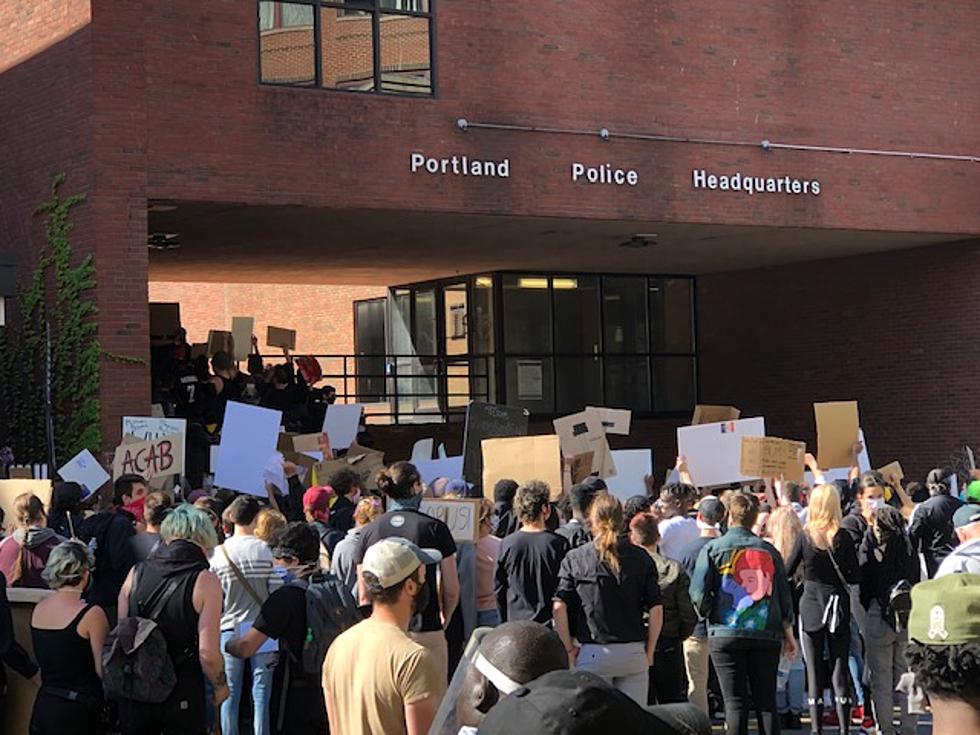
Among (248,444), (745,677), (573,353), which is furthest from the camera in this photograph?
(573,353)

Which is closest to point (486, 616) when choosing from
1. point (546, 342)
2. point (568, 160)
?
point (568, 160)

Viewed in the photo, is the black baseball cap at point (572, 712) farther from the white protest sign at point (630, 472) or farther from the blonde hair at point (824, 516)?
the white protest sign at point (630, 472)

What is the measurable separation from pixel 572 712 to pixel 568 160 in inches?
695

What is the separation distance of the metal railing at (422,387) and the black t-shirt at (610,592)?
18.0 m

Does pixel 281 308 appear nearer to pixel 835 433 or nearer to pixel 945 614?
pixel 835 433

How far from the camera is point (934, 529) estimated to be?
13.2 meters

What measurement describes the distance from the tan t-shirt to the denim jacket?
4.15 m

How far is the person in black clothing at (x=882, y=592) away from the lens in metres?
10.6

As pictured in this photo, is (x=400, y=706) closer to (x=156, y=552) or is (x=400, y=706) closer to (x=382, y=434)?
(x=156, y=552)

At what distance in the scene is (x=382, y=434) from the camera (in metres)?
26.1

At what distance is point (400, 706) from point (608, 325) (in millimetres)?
23551

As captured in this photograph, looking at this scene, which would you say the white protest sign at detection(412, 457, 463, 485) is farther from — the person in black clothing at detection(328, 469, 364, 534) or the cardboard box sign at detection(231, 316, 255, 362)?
the cardboard box sign at detection(231, 316, 255, 362)

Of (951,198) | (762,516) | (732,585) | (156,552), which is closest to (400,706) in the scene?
(156,552)

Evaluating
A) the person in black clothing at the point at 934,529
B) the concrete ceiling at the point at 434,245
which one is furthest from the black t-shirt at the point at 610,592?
the concrete ceiling at the point at 434,245
